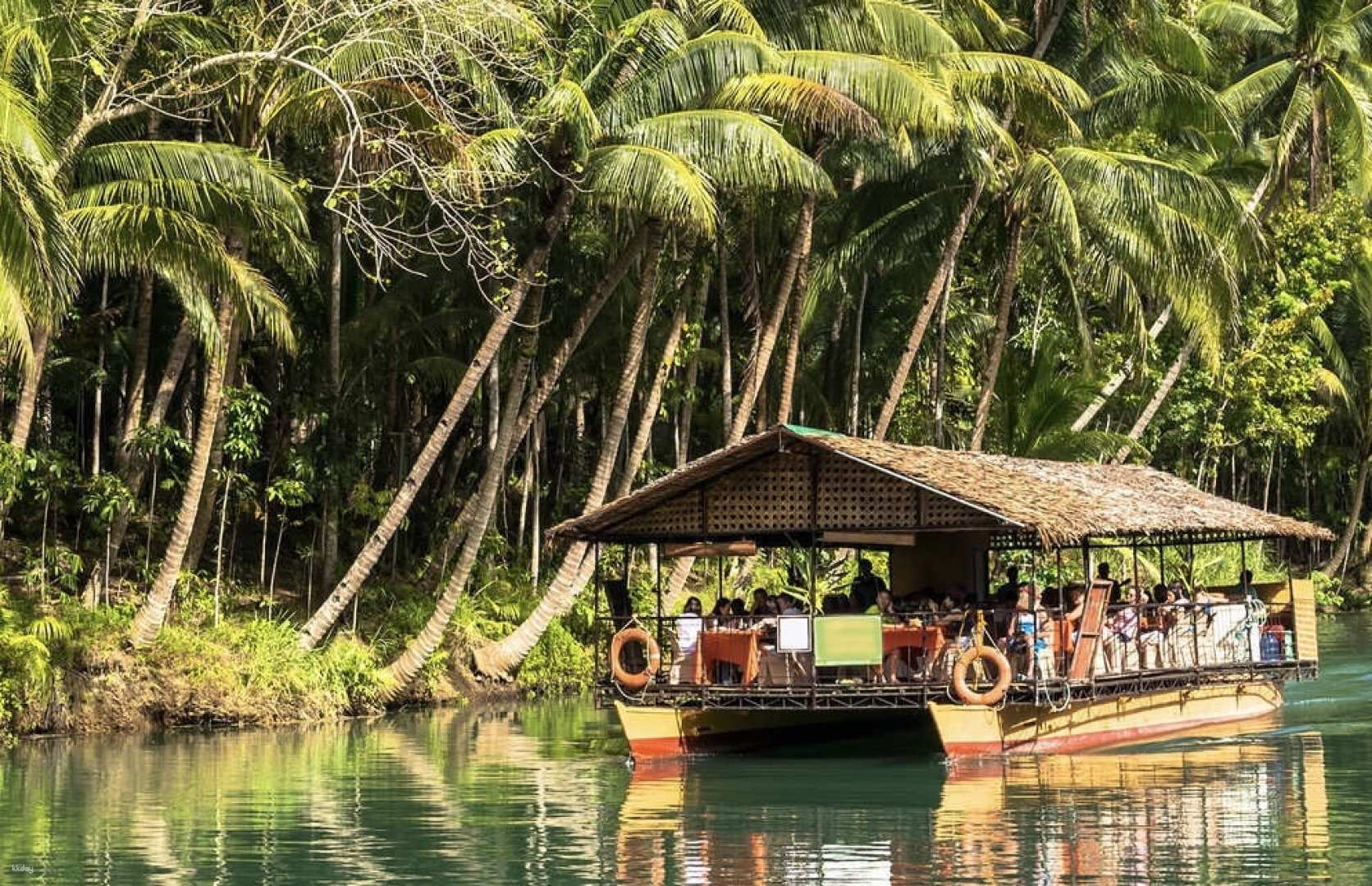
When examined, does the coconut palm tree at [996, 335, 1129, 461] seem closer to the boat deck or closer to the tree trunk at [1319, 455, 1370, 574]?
the boat deck

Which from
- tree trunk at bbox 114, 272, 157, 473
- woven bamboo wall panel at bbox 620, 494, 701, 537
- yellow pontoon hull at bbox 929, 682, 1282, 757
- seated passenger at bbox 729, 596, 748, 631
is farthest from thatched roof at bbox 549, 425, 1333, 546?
tree trunk at bbox 114, 272, 157, 473

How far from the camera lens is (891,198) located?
30516 mm

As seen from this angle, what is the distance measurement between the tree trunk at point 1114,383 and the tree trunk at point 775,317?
7.51 metres

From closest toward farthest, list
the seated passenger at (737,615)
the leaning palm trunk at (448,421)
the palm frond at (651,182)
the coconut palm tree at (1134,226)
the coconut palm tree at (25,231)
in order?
the coconut palm tree at (25,231)
the seated passenger at (737,615)
the palm frond at (651,182)
the leaning palm trunk at (448,421)
the coconut palm tree at (1134,226)

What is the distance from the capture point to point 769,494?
2000 cm

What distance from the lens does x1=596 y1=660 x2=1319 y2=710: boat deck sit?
18688 millimetres

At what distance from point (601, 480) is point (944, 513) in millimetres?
7778

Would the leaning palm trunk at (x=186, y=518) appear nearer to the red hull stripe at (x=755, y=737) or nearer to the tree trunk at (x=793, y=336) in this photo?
the red hull stripe at (x=755, y=737)

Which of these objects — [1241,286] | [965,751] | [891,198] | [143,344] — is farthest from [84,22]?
[1241,286]

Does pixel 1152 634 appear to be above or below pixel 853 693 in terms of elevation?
above

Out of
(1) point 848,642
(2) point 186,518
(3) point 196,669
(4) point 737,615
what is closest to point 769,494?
(4) point 737,615

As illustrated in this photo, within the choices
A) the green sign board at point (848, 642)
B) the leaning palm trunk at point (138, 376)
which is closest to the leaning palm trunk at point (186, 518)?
the leaning palm trunk at point (138, 376)

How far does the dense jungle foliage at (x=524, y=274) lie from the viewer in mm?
20031

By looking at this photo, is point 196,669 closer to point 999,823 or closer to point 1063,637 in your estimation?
point 1063,637
